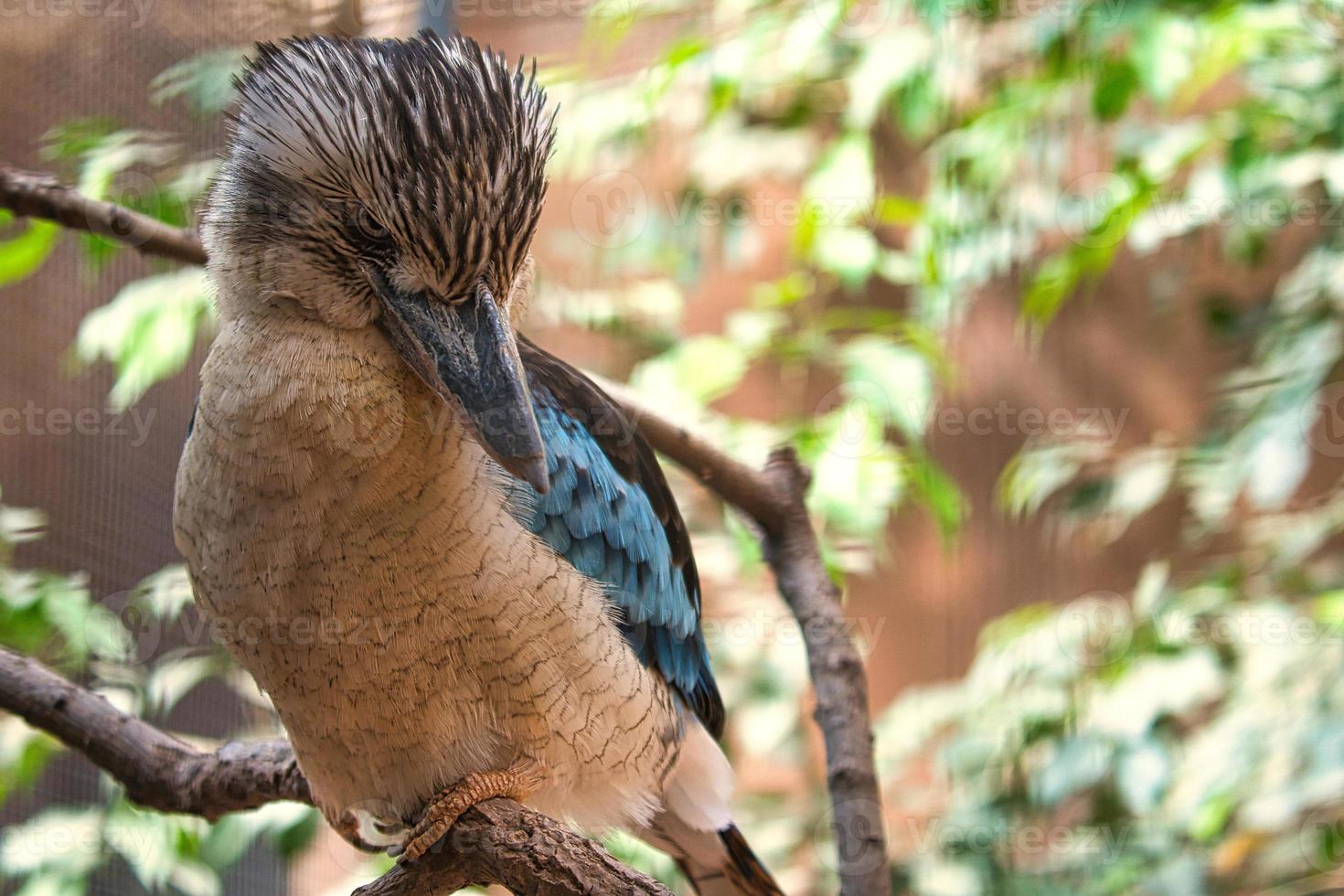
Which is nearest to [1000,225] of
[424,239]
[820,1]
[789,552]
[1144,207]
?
[1144,207]

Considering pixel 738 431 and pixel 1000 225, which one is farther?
pixel 1000 225

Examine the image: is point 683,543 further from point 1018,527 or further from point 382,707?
point 1018,527

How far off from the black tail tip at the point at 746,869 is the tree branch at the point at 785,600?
112mm

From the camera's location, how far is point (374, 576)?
1.02 metres

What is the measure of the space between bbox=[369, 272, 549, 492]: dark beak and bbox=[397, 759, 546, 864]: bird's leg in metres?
0.33

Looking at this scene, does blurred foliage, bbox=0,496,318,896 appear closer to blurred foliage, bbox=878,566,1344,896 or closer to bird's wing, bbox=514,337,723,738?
bird's wing, bbox=514,337,723,738

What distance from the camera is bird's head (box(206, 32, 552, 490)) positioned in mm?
938

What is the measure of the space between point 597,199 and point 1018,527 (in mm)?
1061

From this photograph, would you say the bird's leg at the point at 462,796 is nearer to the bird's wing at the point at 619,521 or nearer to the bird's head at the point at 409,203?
the bird's wing at the point at 619,521

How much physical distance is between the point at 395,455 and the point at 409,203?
22cm

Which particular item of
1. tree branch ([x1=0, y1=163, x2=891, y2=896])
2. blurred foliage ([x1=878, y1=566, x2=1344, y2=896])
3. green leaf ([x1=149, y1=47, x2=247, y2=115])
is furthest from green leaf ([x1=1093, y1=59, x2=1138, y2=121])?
green leaf ([x1=149, y1=47, x2=247, y2=115])

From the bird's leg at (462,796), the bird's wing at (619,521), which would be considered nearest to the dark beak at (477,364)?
the bird's wing at (619,521)

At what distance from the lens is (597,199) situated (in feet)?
7.36

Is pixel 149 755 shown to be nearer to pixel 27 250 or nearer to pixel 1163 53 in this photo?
pixel 27 250
